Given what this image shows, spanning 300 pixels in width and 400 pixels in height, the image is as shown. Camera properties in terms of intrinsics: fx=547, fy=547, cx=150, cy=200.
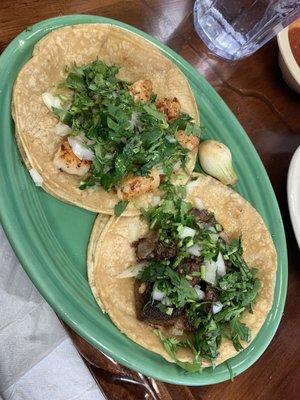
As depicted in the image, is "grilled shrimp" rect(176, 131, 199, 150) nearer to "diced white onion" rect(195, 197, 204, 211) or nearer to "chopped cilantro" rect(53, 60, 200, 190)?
"chopped cilantro" rect(53, 60, 200, 190)

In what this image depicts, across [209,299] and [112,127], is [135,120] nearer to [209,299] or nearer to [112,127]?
[112,127]

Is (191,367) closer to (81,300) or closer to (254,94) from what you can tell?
(81,300)

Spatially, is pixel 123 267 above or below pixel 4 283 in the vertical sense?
above

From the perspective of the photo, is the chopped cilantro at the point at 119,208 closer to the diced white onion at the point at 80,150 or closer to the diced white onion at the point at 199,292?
the diced white onion at the point at 80,150

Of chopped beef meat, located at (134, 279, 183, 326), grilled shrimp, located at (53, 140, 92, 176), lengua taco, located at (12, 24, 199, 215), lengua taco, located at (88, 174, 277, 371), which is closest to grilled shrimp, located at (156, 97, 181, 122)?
lengua taco, located at (12, 24, 199, 215)

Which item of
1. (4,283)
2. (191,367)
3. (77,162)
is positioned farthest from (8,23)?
(191,367)
